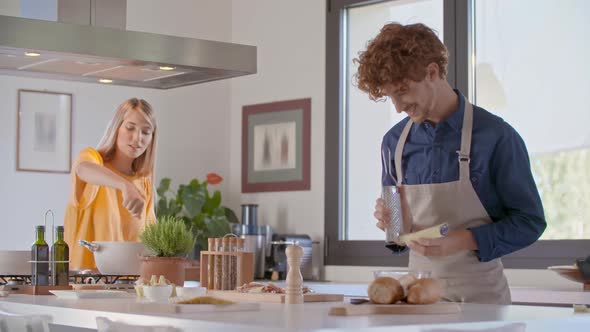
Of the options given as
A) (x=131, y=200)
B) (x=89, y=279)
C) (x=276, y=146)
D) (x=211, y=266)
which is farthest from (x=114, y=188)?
(x=276, y=146)

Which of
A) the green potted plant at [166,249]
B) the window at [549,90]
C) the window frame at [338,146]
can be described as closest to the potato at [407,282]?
the green potted plant at [166,249]

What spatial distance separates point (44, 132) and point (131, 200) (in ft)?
7.14

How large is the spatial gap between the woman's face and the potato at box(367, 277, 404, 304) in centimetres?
209

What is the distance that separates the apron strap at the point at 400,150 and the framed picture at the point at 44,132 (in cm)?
322

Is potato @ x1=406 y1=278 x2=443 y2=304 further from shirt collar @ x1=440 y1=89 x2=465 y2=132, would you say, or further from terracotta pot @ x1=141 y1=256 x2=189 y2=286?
terracotta pot @ x1=141 y1=256 x2=189 y2=286

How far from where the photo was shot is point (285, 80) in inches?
249

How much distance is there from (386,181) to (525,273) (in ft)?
7.62

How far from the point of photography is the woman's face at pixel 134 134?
412 cm

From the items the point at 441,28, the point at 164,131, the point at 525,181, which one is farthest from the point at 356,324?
the point at 164,131

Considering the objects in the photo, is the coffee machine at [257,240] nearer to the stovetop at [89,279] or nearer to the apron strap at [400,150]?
the stovetop at [89,279]

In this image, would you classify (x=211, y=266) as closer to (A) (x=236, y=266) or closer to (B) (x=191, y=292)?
(A) (x=236, y=266)

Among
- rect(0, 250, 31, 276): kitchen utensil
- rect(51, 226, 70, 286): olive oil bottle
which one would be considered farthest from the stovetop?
rect(51, 226, 70, 286): olive oil bottle

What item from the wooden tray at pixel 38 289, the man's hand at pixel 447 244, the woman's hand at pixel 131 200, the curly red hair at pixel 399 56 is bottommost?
the wooden tray at pixel 38 289

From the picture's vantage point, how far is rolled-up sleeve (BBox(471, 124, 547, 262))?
261 cm
